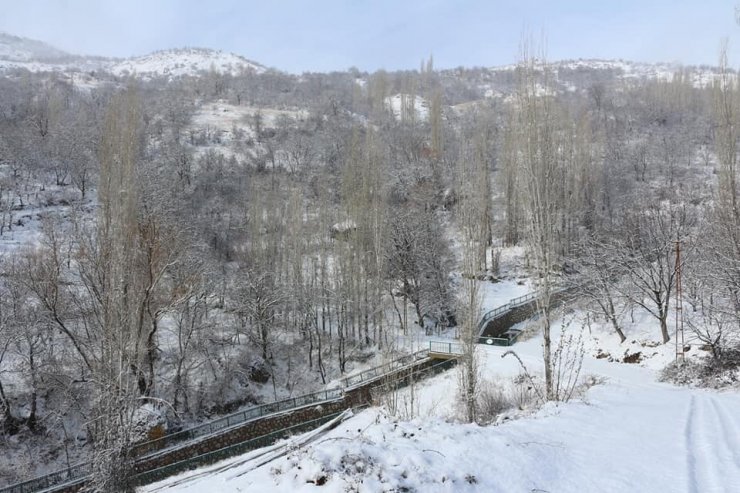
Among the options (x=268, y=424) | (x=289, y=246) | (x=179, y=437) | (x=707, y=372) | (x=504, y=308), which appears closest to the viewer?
(x=707, y=372)

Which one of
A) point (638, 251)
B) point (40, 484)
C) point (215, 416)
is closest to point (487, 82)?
point (638, 251)

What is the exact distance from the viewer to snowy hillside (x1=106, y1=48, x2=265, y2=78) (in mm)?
124875

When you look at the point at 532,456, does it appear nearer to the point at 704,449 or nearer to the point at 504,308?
the point at 704,449

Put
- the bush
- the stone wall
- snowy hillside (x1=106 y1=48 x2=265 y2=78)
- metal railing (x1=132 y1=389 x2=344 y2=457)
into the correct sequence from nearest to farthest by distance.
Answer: the bush < the stone wall < metal railing (x1=132 y1=389 x2=344 y2=457) < snowy hillside (x1=106 y1=48 x2=265 y2=78)

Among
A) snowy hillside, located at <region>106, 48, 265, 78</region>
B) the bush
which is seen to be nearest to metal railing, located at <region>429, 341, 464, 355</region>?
the bush

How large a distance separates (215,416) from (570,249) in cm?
2512

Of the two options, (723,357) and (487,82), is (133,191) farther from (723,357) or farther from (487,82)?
(487,82)

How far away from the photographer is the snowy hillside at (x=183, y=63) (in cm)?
12488

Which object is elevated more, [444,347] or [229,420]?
[444,347]

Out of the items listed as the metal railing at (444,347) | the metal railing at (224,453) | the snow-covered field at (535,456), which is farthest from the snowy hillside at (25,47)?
the snow-covered field at (535,456)

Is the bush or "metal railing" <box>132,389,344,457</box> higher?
the bush

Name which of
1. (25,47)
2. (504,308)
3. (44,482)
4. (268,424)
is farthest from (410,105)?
(25,47)

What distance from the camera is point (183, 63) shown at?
135 meters

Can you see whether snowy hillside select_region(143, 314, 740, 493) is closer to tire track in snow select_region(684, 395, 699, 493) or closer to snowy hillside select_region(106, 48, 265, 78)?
tire track in snow select_region(684, 395, 699, 493)
